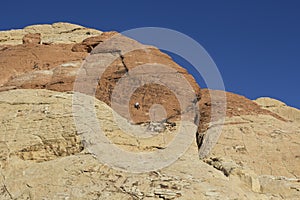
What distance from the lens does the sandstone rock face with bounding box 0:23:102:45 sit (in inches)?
1994

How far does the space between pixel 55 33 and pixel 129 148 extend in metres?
42.9

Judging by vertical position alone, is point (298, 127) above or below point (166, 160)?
above

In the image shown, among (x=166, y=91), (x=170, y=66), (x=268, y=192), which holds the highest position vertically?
(x=170, y=66)

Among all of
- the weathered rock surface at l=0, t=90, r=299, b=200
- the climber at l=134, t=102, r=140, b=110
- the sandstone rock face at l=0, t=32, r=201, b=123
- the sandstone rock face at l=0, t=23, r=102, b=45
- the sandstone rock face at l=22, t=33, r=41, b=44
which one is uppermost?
the sandstone rock face at l=0, t=23, r=102, b=45

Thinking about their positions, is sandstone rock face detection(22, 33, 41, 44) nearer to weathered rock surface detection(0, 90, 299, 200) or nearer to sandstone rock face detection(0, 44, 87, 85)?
sandstone rock face detection(0, 44, 87, 85)

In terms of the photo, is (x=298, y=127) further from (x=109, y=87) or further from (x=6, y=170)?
(x=6, y=170)

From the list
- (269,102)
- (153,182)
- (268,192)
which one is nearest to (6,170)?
(153,182)

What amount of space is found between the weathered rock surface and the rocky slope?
0.03 meters

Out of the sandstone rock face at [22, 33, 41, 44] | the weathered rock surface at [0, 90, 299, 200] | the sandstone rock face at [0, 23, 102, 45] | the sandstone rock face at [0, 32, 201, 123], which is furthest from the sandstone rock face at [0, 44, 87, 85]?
the weathered rock surface at [0, 90, 299, 200]

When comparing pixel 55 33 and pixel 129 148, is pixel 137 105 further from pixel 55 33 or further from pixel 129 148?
pixel 55 33

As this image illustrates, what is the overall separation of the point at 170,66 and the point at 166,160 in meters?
15.9

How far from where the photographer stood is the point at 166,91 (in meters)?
28.0

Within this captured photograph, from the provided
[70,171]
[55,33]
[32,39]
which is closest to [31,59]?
[32,39]

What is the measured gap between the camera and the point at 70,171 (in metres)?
14.5
